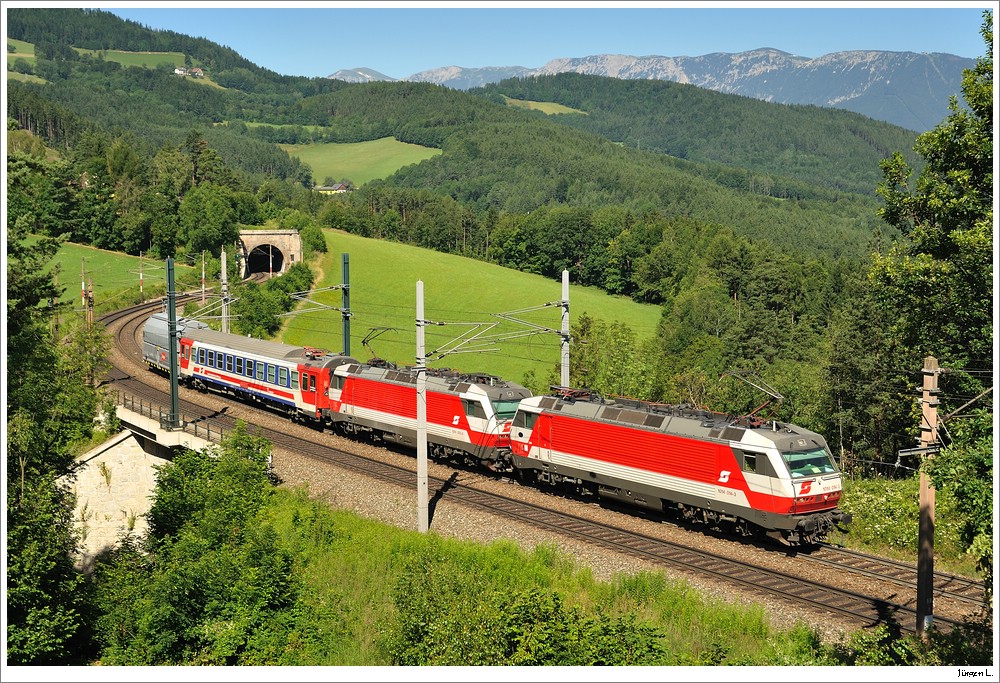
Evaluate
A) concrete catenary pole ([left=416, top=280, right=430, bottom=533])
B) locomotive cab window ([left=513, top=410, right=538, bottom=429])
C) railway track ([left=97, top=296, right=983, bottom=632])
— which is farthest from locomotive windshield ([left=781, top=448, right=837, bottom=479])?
concrete catenary pole ([left=416, top=280, right=430, bottom=533])

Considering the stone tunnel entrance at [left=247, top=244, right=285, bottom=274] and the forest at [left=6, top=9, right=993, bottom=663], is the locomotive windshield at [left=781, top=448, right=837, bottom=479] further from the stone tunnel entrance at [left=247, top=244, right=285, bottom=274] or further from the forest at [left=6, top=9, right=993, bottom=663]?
the stone tunnel entrance at [left=247, top=244, right=285, bottom=274]

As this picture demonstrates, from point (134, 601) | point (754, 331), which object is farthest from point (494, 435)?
point (754, 331)

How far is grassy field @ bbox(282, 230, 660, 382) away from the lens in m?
91.9

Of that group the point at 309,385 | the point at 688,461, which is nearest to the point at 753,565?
the point at 688,461

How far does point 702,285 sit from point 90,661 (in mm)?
98525

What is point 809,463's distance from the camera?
26.9m

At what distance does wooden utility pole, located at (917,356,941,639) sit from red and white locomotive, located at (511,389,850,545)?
5.65 metres

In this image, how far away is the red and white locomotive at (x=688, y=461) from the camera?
2661cm

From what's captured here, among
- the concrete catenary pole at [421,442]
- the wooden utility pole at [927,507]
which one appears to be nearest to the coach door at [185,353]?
the concrete catenary pole at [421,442]

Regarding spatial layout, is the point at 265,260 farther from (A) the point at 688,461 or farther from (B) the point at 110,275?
(A) the point at 688,461

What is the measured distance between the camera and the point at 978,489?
660 inches

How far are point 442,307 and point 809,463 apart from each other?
82.8 meters

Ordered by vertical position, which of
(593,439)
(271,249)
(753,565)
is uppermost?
(271,249)

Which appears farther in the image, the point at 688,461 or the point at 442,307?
the point at 442,307
